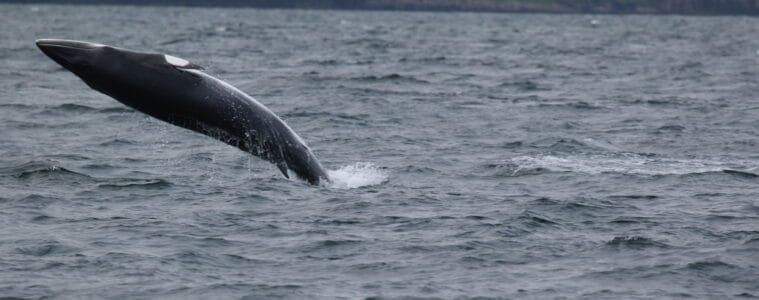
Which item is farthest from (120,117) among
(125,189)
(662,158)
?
(662,158)

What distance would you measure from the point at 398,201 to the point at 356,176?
244cm

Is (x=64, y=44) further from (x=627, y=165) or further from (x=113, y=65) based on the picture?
(x=627, y=165)

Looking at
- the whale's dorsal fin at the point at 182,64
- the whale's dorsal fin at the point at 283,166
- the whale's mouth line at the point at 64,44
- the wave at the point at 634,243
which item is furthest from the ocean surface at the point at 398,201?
the whale's mouth line at the point at 64,44

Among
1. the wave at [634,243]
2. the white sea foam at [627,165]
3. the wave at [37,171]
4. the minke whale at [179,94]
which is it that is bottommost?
the white sea foam at [627,165]

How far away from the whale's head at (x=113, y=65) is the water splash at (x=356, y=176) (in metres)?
5.20

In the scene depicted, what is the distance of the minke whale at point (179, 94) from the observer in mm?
16641

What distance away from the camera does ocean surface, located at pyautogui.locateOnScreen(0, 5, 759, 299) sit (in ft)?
51.9

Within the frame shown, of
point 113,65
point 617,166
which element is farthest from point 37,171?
point 617,166

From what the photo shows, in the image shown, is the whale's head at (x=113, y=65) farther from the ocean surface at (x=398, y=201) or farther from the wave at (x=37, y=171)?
the wave at (x=37, y=171)

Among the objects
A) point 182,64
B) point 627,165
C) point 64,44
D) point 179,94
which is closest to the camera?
point 182,64

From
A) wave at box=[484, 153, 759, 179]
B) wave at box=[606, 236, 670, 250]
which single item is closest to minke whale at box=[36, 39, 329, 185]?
wave at box=[606, 236, 670, 250]

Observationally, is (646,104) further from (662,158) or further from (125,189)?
(125,189)

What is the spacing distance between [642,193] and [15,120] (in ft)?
54.8

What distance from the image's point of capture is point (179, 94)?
1733 centimetres
